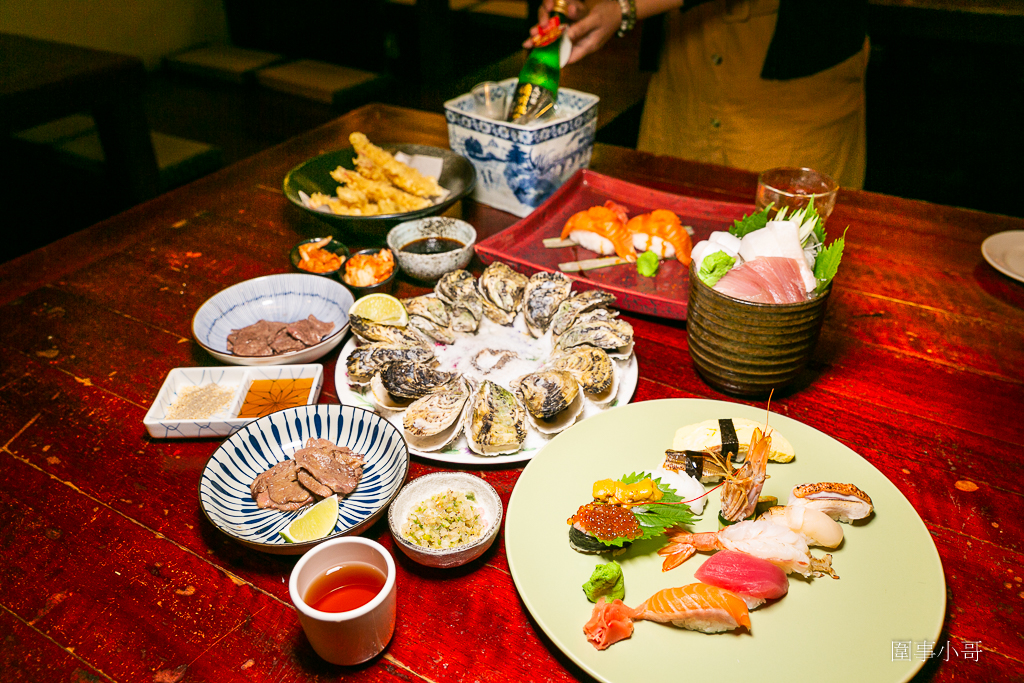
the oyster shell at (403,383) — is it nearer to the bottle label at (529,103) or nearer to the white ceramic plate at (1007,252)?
the bottle label at (529,103)

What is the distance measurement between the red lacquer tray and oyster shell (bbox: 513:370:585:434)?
482 mm

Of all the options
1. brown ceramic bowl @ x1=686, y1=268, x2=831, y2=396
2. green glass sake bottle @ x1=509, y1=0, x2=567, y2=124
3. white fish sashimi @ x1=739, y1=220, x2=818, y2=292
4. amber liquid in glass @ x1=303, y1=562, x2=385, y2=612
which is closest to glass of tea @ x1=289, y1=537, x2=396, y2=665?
amber liquid in glass @ x1=303, y1=562, x2=385, y2=612

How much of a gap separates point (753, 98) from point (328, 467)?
2.66m

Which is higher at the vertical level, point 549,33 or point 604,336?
point 549,33

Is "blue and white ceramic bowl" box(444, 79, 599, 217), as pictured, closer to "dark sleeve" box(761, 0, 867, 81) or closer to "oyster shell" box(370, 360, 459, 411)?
"dark sleeve" box(761, 0, 867, 81)

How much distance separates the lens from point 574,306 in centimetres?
159

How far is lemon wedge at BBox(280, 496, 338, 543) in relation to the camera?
1084 mm

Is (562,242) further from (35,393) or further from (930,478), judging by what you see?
(35,393)

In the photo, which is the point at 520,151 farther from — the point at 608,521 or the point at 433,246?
the point at 608,521

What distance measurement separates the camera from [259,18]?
23.7 feet

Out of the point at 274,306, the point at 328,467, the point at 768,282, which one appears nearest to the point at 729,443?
the point at 768,282

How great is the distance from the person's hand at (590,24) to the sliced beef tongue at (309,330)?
1566 mm

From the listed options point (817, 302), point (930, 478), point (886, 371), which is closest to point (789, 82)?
point (886, 371)

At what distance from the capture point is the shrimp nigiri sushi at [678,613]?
3.04ft
